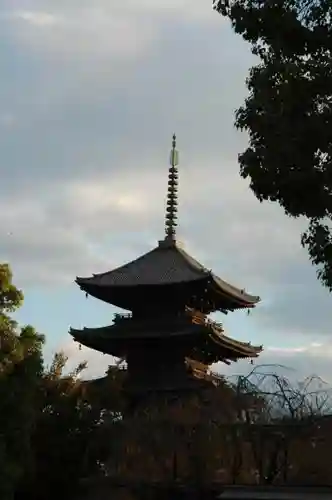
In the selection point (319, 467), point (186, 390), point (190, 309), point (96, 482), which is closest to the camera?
point (319, 467)

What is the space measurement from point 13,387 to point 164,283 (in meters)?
10.3

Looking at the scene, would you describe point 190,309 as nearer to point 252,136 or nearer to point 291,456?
point 291,456

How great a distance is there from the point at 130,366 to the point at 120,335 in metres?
1.19

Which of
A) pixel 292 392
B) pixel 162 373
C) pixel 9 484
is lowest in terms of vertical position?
pixel 9 484

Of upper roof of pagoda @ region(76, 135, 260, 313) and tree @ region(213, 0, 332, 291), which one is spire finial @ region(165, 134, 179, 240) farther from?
tree @ region(213, 0, 332, 291)

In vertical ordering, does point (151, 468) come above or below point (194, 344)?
below

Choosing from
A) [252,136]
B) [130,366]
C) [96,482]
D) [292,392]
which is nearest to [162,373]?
[130,366]

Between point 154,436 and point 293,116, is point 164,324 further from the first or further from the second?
point 293,116

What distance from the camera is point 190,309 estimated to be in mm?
37281

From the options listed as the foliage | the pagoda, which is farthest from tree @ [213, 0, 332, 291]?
the pagoda

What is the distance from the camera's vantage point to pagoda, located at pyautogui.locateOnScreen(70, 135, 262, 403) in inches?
1415

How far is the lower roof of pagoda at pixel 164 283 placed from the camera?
3653cm

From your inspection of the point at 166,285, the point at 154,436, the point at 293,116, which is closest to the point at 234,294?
the point at 166,285

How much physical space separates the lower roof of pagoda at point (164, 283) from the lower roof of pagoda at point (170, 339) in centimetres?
108
